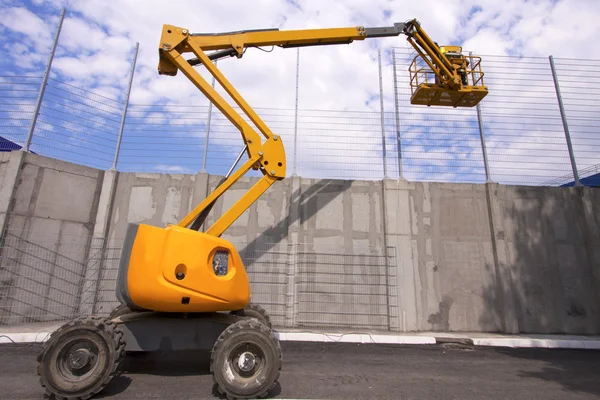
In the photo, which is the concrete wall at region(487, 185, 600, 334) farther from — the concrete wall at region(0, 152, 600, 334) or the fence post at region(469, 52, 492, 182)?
the fence post at region(469, 52, 492, 182)

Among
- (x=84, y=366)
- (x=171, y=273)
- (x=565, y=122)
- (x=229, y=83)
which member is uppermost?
(x=565, y=122)

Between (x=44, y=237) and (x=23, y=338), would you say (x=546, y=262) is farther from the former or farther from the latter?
(x=44, y=237)

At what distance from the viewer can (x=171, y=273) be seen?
3.81 m

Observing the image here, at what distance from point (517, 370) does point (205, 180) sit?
24.8ft

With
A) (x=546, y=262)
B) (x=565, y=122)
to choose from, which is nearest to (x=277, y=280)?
(x=546, y=262)

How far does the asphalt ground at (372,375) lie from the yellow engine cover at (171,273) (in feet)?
3.31

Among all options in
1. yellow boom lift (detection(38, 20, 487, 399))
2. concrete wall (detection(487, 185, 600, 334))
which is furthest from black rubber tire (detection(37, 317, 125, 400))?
concrete wall (detection(487, 185, 600, 334))

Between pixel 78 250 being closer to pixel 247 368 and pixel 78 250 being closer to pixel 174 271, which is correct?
pixel 174 271

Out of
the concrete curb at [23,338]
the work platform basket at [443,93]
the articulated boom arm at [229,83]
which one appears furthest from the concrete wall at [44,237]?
the work platform basket at [443,93]

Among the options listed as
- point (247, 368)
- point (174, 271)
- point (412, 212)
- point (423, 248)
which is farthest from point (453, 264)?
point (174, 271)

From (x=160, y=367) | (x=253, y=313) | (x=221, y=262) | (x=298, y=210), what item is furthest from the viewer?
(x=298, y=210)

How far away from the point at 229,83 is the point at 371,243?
17.1ft

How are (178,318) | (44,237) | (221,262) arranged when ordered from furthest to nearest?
(44,237)
(178,318)
(221,262)

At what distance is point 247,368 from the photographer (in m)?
3.69
